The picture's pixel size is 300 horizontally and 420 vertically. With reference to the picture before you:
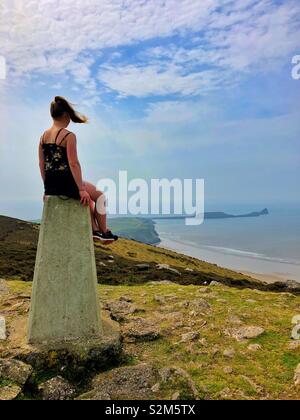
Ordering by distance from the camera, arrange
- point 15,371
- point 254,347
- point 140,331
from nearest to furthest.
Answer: point 15,371 < point 254,347 < point 140,331

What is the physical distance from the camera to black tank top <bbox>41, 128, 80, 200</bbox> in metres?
8.66

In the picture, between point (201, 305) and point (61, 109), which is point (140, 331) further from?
point (61, 109)

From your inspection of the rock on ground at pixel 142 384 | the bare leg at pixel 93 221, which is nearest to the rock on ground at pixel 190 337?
the rock on ground at pixel 142 384

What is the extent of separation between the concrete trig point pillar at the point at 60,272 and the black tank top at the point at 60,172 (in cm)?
19

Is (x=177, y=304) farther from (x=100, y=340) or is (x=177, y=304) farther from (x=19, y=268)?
(x=19, y=268)

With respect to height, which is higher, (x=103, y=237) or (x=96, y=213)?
(x=96, y=213)

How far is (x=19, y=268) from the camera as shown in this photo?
25.4m

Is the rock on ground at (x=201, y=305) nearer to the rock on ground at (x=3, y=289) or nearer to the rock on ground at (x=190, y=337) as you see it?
the rock on ground at (x=190, y=337)

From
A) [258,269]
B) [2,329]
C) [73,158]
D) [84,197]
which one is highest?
[73,158]

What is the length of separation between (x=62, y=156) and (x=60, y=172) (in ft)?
1.10

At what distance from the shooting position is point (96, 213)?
920cm

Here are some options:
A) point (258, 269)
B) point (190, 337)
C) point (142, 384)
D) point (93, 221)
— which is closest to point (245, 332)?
point (190, 337)
